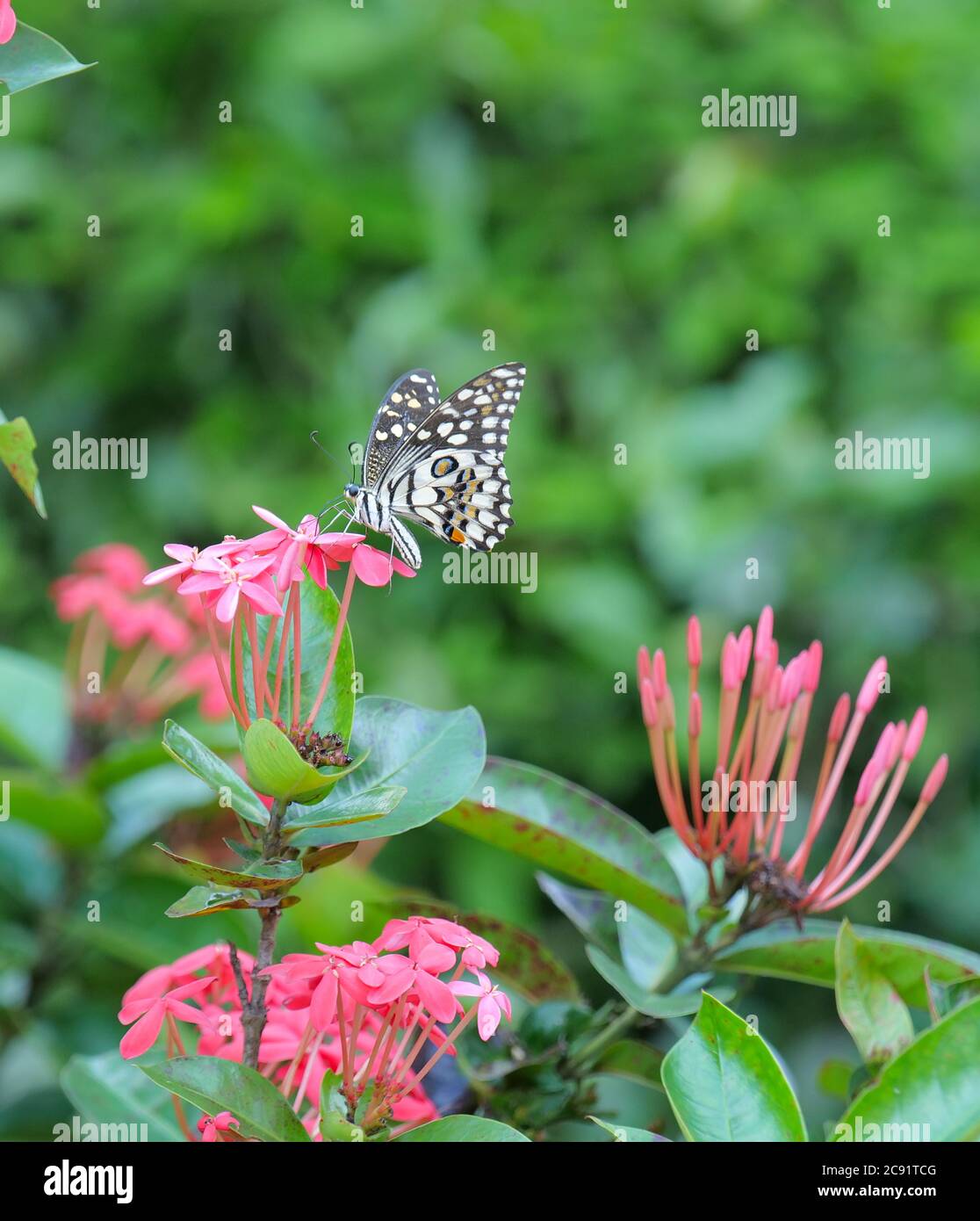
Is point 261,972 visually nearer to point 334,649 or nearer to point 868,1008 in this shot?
point 334,649

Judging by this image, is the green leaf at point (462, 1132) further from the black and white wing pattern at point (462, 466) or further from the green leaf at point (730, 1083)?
the black and white wing pattern at point (462, 466)

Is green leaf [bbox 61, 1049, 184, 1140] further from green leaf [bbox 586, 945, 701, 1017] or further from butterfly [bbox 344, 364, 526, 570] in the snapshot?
butterfly [bbox 344, 364, 526, 570]

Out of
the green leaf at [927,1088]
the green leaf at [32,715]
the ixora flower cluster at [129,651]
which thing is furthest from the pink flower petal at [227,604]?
the green leaf at [32,715]

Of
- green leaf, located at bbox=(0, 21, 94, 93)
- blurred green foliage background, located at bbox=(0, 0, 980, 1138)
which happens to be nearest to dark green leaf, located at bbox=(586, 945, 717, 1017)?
green leaf, located at bbox=(0, 21, 94, 93)

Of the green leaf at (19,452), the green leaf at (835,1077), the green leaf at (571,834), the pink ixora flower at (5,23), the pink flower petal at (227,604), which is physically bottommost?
the green leaf at (835,1077)

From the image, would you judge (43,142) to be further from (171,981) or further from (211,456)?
(171,981)
